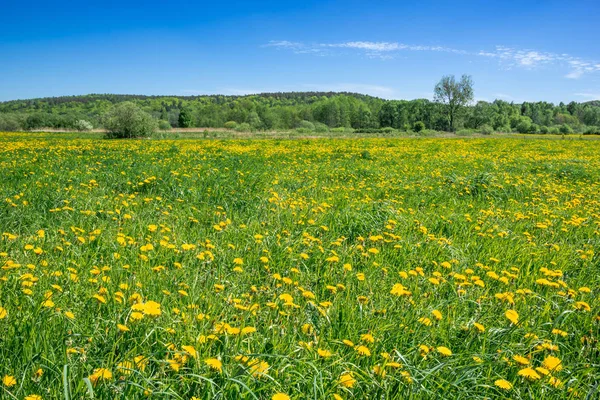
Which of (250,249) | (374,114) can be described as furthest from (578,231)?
(374,114)

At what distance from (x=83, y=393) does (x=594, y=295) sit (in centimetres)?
394

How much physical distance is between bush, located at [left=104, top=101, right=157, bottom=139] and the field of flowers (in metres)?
26.1

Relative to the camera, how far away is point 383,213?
5.26 meters

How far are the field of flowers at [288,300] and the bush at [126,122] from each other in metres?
26.1

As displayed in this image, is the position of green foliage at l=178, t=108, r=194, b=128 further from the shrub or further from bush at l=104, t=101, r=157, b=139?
the shrub

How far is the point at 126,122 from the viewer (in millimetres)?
30250

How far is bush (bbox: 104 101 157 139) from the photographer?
98.9 feet

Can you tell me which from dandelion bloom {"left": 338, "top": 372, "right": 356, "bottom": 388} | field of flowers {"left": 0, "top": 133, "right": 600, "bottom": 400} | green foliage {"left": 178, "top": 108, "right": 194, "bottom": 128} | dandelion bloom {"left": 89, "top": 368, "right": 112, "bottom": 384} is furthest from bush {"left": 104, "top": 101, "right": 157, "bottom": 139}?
green foliage {"left": 178, "top": 108, "right": 194, "bottom": 128}

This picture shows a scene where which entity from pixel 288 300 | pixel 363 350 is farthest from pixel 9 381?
pixel 363 350

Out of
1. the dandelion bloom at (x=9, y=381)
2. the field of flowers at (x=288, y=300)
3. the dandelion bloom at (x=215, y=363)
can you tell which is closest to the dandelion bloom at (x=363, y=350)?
the field of flowers at (x=288, y=300)

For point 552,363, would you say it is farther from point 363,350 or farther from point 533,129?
point 533,129

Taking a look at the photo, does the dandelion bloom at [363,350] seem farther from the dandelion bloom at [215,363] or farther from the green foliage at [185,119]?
the green foliage at [185,119]

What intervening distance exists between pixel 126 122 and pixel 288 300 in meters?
32.4

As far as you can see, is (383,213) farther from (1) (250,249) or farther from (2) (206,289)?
(2) (206,289)
